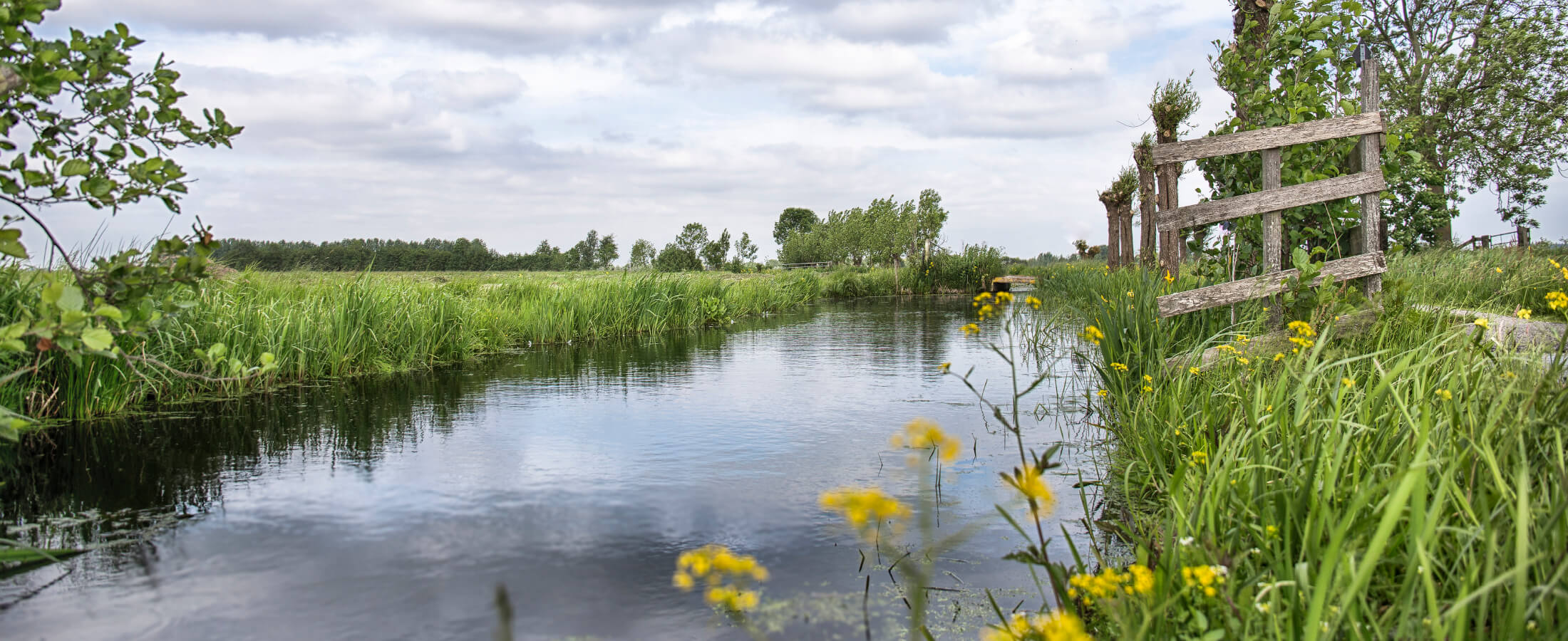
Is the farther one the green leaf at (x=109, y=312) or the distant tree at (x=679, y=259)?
the distant tree at (x=679, y=259)

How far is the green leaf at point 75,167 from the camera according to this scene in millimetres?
3391

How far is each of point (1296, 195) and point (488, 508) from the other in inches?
230

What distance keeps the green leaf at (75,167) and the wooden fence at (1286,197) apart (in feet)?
20.6

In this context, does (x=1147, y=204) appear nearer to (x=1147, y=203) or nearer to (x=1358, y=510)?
(x=1147, y=203)

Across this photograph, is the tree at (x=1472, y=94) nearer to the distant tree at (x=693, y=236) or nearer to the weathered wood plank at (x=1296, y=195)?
the weathered wood plank at (x=1296, y=195)

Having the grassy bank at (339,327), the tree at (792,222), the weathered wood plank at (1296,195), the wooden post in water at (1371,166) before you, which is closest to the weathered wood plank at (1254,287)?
the wooden post in water at (1371,166)

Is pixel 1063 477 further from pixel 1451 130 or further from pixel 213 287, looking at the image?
pixel 1451 130

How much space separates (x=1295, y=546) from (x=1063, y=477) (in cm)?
246

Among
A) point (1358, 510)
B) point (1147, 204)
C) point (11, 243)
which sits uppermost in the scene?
point (1147, 204)

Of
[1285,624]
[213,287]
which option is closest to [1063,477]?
[1285,624]

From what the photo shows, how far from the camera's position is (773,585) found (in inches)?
139

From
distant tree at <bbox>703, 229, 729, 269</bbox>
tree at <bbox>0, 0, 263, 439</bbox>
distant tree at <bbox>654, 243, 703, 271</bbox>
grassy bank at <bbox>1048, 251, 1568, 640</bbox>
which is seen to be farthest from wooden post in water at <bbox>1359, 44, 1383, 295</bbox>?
distant tree at <bbox>703, 229, 729, 269</bbox>

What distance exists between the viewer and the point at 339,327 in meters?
9.34

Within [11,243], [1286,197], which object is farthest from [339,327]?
[1286,197]
